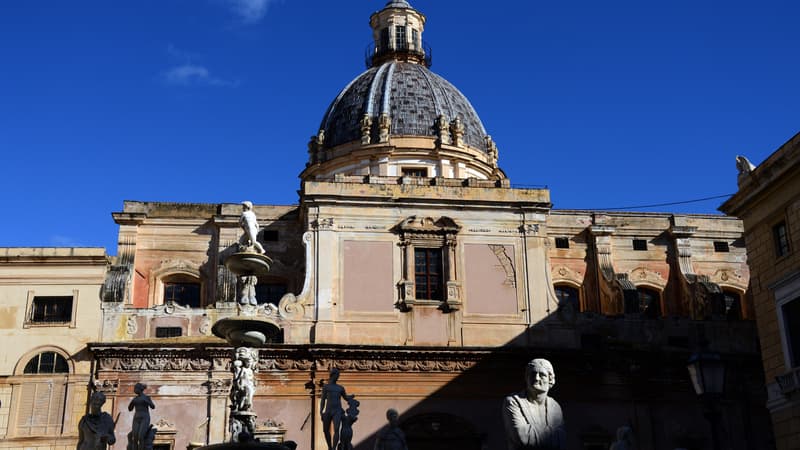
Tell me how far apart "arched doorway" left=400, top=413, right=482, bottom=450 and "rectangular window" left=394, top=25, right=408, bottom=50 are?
25566 mm

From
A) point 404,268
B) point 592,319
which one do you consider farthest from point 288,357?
point 592,319

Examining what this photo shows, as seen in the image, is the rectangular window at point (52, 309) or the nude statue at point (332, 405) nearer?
the nude statue at point (332, 405)

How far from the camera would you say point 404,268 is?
1462 inches

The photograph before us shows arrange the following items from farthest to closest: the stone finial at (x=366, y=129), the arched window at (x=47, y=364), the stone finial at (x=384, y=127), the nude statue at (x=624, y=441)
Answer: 1. the stone finial at (x=366, y=129)
2. the stone finial at (x=384, y=127)
3. the arched window at (x=47, y=364)
4. the nude statue at (x=624, y=441)

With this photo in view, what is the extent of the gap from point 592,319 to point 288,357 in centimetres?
1105

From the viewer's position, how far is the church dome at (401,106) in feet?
159

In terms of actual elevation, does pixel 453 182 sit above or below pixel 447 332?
above

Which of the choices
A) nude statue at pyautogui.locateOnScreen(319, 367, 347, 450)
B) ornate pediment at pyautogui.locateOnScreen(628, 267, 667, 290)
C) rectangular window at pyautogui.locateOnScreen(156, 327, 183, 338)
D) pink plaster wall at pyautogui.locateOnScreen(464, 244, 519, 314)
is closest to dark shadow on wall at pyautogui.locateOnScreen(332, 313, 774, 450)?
pink plaster wall at pyautogui.locateOnScreen(464, 244, 519, 314)

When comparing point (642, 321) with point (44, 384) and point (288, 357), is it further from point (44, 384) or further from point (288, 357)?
point (44, 384)

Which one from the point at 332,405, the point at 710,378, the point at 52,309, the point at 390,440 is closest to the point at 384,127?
the point at 52,309

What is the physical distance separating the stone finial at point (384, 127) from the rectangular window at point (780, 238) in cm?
2200

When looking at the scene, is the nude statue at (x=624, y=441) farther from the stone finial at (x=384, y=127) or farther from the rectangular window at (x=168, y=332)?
the stone finial at (x=384, y=127)

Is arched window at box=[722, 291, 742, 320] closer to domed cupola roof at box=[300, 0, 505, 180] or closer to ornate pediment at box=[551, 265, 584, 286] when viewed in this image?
ornate pediment at box=[551, 265, 584, 286]

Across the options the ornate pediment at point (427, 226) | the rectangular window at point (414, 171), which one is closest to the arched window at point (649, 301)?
the ornate pediment at point (427, 226)
